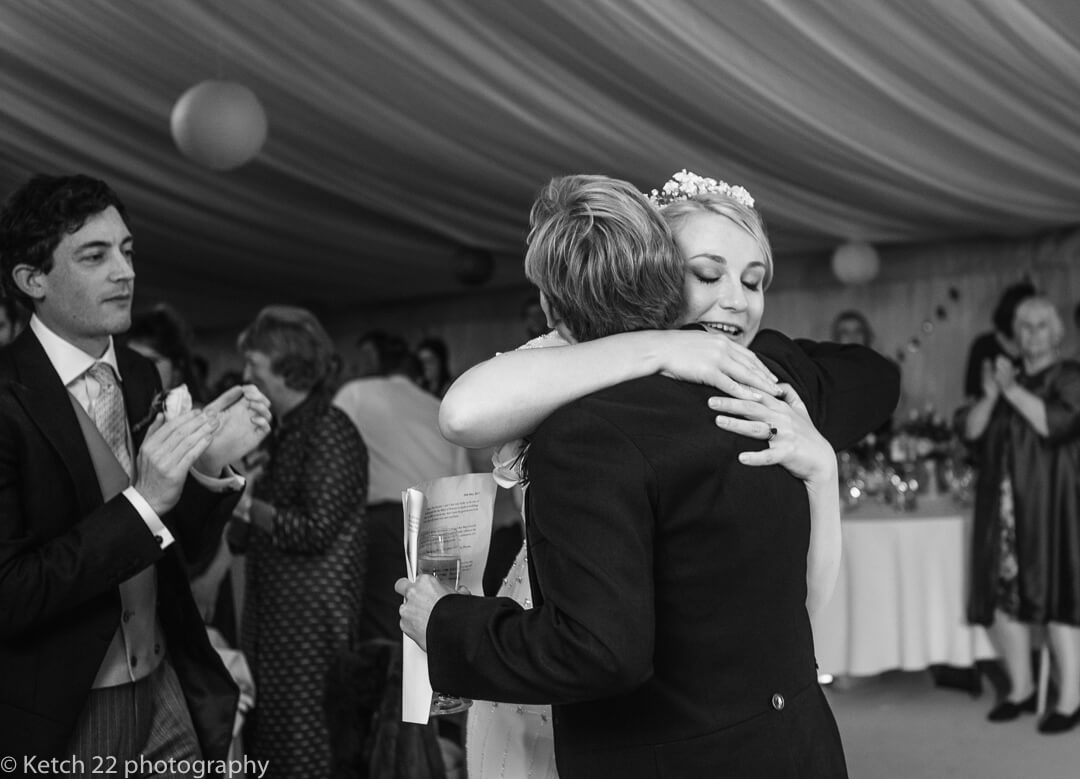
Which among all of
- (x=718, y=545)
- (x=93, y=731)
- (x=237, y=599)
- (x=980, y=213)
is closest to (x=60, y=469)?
(x=93, y=731)

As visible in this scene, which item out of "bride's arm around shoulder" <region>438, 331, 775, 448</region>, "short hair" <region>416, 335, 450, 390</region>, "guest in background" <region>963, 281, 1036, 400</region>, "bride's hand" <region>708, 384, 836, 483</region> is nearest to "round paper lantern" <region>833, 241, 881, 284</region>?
"guest in background" <region>963, 281, 1036, 400</region>

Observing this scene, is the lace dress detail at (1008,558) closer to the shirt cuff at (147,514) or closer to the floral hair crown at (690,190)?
the floral hair crown at (690,190)

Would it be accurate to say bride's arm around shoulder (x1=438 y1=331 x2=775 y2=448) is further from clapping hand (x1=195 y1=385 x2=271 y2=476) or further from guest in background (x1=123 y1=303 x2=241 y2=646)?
guest in background (x1=123 y1=303 x2=241 y2=646)

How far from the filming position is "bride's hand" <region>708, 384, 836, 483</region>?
1250 mm

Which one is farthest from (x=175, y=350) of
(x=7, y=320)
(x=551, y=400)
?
(x=551, y=400)

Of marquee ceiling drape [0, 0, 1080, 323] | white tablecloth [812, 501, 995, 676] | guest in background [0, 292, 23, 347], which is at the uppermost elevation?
marquee ceiling drape [0, 0, 1080, 323]

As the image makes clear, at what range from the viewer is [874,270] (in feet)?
21.5

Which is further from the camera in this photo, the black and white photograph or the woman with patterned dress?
the woman with patterned dress

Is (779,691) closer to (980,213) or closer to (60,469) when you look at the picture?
(60,469)

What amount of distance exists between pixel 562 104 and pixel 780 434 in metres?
3.29

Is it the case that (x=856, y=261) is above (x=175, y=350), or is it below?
above

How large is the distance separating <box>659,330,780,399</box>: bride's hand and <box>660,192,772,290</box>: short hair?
0.20 meters

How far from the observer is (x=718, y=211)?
1.45 m

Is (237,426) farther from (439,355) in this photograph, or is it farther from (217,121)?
(439,355)
